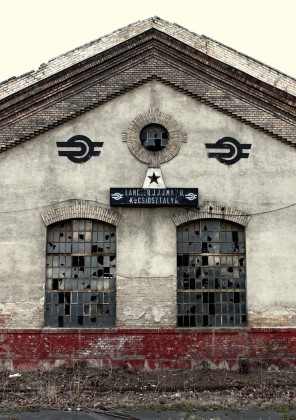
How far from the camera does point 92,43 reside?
553 inches

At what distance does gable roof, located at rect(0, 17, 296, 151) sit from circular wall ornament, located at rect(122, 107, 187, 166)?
94 centimetres

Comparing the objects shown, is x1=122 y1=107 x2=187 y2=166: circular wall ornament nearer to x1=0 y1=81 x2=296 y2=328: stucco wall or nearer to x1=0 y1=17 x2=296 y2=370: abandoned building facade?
x1=0 y1=17 x2=296 y2=370: abandoned building facade

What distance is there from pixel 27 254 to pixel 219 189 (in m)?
5.32

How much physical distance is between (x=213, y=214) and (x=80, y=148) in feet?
13.0

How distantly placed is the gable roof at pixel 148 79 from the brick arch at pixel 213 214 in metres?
2.41

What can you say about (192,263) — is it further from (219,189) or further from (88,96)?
(88,96)

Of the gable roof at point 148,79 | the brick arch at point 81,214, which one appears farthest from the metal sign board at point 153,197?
the gable roof at point 148,79

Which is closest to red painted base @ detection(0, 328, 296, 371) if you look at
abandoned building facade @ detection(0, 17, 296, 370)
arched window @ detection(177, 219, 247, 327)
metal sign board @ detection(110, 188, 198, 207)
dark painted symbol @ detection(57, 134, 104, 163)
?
abandoned building facade @ detection(0, 17, 296, 370)

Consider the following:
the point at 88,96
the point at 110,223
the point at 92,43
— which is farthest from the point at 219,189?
the point at 92,43

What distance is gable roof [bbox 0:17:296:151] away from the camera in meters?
13.7

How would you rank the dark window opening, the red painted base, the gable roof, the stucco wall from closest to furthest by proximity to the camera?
the red painted base < the stucco wall < the gable roof < the dark window opening

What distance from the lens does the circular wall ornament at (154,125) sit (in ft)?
45.1

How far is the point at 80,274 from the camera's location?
13547 mm

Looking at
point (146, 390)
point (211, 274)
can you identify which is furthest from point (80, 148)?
point (146, 390)
